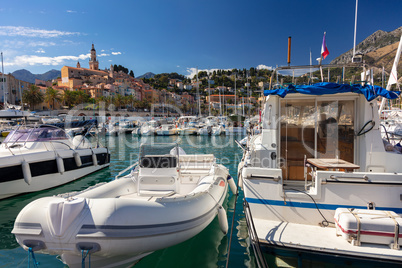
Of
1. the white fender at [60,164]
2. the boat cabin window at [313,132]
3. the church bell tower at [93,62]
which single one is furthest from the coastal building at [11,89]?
the boat cabin window at [313,132]

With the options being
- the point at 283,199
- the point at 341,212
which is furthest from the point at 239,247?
the point at 341,212

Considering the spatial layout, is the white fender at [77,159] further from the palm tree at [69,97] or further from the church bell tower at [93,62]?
the church bell tower at [93,62]

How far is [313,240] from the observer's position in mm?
3842

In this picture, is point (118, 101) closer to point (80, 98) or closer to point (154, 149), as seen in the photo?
point (80, 98)

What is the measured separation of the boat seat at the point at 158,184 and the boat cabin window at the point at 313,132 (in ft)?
9.85

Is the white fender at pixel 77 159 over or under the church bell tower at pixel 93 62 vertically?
under

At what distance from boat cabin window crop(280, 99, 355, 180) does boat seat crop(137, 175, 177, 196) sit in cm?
300

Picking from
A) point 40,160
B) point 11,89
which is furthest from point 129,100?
point 40,160

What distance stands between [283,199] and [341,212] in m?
0.95

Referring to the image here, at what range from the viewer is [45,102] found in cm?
7350

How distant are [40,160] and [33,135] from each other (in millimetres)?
1786

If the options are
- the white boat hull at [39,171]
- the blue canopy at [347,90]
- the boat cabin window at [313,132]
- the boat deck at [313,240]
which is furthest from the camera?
the white boat hull at [39,171]

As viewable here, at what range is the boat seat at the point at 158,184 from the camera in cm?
Result: 643

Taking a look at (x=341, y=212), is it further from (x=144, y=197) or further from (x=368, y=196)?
(x=144, y=197)
